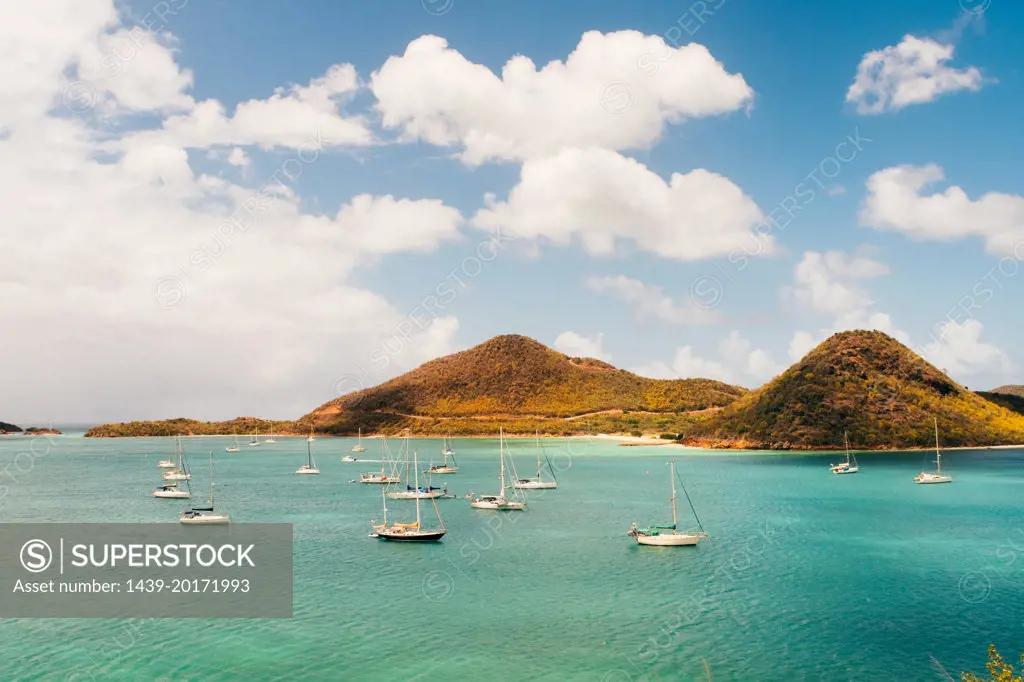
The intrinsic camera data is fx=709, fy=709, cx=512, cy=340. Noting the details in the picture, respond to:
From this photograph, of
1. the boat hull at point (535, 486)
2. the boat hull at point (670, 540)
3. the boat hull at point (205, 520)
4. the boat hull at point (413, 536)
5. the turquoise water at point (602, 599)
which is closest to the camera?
the turquoise water at point (602, 599)

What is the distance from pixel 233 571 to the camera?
5309 cm

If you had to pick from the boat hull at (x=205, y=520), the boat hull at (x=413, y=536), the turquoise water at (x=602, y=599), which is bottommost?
the turquoise water at (x=602, y=599)

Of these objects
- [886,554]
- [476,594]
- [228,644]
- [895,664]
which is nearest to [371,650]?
[228,644]

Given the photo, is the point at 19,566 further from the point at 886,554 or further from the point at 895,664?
the point at 886,554

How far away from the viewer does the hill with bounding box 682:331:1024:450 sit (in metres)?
162

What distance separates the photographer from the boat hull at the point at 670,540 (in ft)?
183

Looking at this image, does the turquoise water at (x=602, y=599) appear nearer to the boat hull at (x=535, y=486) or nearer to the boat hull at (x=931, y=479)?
the boat hull at (x=535, y=486)

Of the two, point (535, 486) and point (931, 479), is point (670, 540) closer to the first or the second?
point (535, 486)

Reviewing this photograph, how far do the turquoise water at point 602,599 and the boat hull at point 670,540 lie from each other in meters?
0.92

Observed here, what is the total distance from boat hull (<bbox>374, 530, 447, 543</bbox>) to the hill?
409ft

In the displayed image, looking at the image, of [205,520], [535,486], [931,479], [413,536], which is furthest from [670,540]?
[931,479]

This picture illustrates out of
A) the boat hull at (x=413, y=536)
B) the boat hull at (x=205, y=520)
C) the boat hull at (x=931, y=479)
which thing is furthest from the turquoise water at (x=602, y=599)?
the boat hull at (x=931, y=479)

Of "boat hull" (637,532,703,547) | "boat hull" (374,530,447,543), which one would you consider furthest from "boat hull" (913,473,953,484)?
"boat hull" (374,530,447,543)

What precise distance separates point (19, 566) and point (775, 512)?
67590mm
